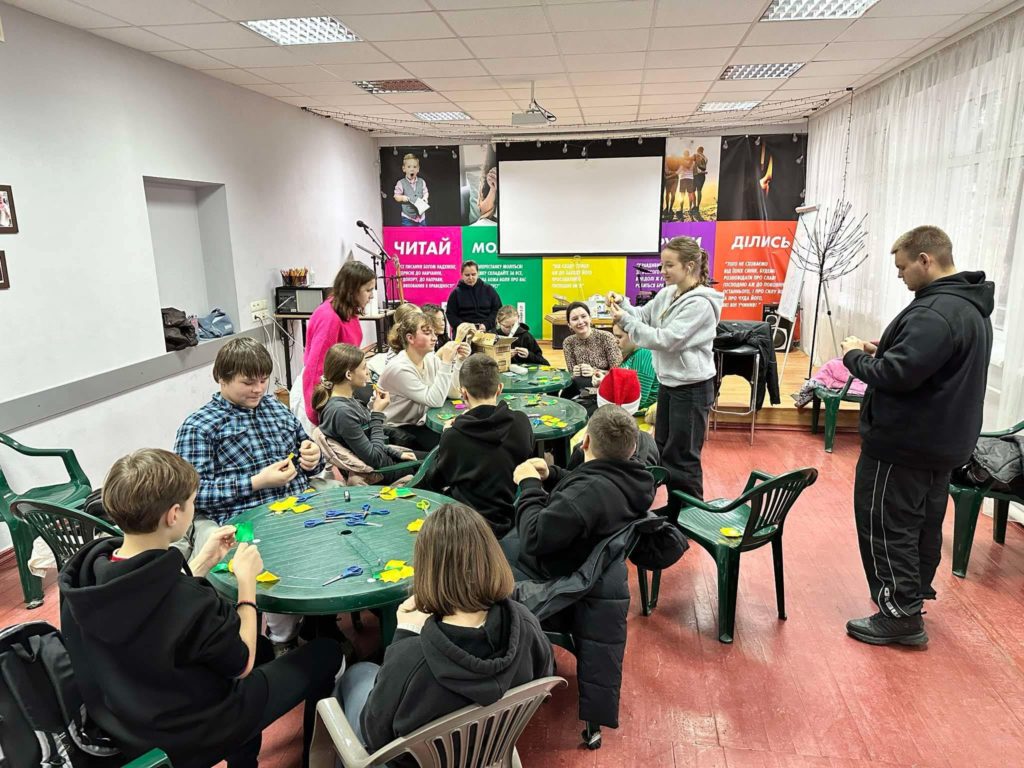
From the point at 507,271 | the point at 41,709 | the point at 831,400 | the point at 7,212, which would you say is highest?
the point at 7,212

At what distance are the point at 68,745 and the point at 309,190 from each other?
6.80m

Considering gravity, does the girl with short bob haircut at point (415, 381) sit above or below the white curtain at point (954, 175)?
below

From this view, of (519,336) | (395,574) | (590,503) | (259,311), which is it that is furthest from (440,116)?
(395,574)

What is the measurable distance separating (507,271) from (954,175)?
19.6ft

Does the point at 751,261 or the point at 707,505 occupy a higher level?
the point at 751,261

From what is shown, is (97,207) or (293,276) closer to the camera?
(97,207)

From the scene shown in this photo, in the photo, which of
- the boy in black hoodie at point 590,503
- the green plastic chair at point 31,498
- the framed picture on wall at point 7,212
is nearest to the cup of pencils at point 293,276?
the framed picture on wall at point 7,212

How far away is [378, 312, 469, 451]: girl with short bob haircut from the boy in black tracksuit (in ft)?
6.84

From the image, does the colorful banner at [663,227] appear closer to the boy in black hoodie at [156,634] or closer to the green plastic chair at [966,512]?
the green plastic chair at [966,512]

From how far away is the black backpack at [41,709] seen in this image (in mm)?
1297

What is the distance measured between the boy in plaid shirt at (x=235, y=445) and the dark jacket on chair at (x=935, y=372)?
2.32 metres

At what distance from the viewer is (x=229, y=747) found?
1.55m

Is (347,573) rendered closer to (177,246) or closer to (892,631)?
(892,631)

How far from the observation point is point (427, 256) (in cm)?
970
